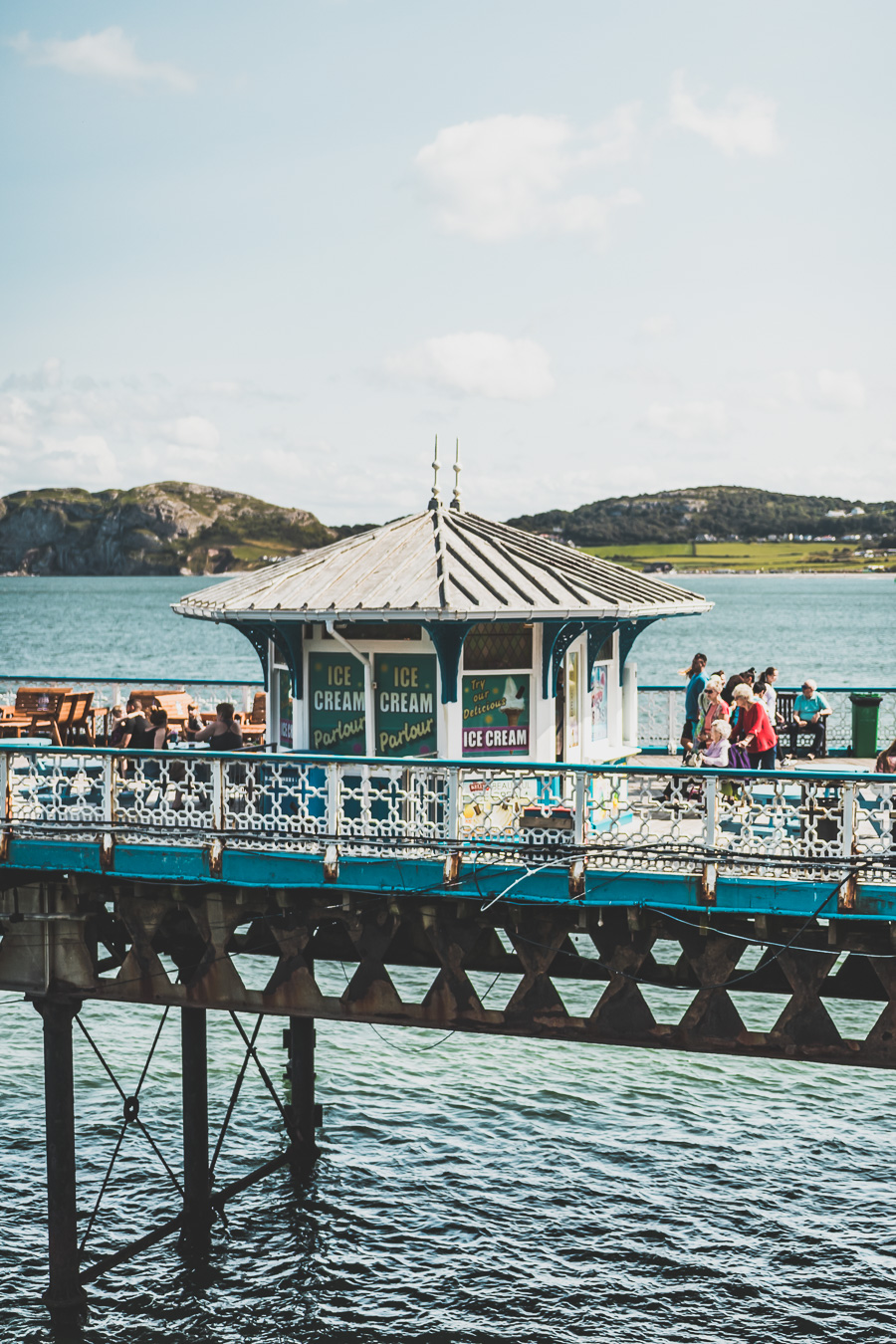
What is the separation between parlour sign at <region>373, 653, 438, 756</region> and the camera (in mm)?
15617

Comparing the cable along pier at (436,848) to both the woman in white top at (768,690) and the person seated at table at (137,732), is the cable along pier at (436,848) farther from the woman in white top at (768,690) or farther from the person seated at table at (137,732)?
the woman in white top at (768,690)

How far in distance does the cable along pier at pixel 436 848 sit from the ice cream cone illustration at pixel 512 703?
3 cm

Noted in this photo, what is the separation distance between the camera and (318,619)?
15.2 metres

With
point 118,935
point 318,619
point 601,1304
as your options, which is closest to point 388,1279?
point 601,1304

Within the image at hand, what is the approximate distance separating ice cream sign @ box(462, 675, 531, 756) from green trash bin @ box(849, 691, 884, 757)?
694 centimetres

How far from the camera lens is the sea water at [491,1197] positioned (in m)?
16.4

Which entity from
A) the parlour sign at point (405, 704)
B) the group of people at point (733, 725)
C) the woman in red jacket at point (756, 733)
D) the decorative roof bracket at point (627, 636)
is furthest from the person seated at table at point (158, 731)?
the woman in red jacket at point (756, 733)

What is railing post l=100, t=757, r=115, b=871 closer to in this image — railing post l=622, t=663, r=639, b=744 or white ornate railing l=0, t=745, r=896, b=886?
white ornate railing l=0, t=745, r=896, b=886

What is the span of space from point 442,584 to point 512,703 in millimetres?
1628

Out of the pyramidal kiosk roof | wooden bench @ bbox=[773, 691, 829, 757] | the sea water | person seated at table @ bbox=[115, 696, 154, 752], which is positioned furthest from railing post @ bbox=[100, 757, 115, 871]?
wooden bench @ bbox=[773, 691, 829, 757]

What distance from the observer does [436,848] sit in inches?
533

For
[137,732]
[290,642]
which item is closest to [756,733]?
[290,642]

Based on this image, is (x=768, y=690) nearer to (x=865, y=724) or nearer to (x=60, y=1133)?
(x=865, y=724)

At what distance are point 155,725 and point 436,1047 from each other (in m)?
9.63
